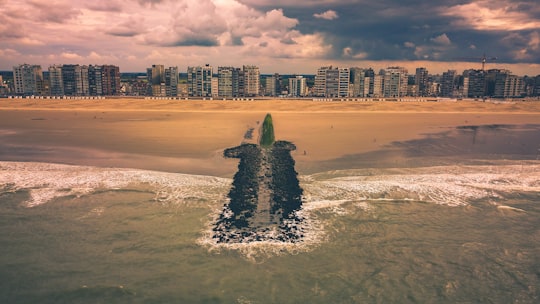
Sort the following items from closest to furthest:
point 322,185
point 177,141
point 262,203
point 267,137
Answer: point 262,203
point 322,185
point 177,141
point 267,137

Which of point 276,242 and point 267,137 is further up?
point 267,137

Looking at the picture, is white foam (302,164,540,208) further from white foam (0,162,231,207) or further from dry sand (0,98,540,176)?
white foam (0,162,231,207)

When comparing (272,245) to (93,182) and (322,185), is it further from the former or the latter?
(93,182)

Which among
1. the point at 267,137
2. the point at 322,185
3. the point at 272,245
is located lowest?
the point at 272,245

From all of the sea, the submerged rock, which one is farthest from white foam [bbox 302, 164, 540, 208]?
the submerged rock

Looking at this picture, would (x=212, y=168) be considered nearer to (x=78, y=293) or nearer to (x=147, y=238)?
(x=147, y=238)

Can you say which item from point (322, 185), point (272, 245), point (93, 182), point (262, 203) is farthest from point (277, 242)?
point (93, 182)
